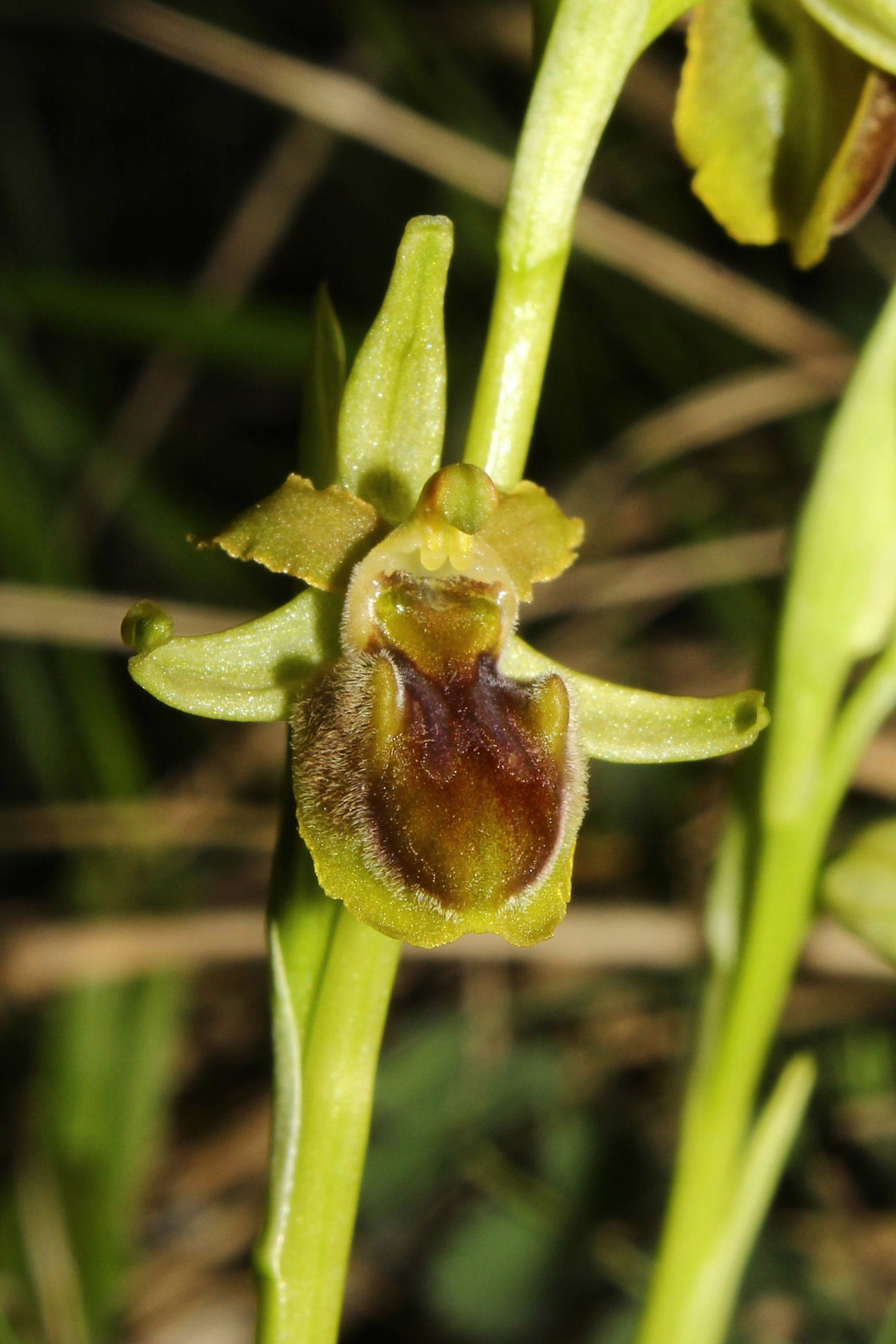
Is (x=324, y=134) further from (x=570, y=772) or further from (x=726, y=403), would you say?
(x=570, y=772)

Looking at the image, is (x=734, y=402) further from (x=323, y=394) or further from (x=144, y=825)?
(x=323, y=394)

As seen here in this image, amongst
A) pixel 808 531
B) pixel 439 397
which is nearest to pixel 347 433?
pixel 439 397

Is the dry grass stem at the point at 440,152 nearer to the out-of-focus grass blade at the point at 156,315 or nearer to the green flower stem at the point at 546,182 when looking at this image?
the out-of-focus grass blade at the point at 156,315

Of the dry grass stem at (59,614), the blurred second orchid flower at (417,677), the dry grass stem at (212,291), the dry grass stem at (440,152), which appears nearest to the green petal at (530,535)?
the blurred second orchid flower at (417,677)

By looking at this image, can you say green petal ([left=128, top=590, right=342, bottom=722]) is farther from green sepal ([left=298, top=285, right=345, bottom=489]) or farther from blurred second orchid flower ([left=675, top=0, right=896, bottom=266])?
blurred second orchid flower ([left=675, top=0, right=896, bottom=266])

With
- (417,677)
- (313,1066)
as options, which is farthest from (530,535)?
(313,1066)
